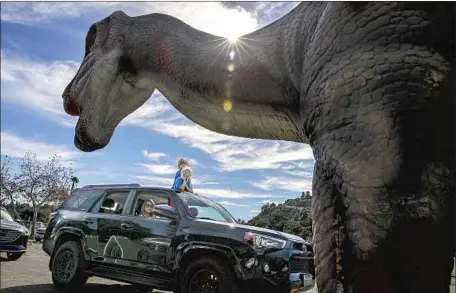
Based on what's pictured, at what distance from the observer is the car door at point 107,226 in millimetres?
6496

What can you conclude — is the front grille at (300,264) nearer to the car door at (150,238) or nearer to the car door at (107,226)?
the car door at (150,238)

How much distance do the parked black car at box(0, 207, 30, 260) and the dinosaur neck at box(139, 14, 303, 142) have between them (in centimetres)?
1036

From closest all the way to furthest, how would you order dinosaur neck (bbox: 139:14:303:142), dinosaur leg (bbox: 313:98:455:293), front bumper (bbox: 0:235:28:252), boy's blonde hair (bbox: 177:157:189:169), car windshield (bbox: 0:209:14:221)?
dinosaur leg (bbox: 313:98:455:293)
dinosaur neck (bbox: 139:14:303:142)
boy's blonde hair (bbox: 177:157:189:169)
front bumper (bbox: 0:235:28:252)
car windshield (bbox: 0:209:14:221)

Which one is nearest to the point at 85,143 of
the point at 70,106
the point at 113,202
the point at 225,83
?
the point at 70,106

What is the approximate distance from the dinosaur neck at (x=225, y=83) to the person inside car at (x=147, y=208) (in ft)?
18.1

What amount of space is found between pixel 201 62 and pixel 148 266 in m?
5.35

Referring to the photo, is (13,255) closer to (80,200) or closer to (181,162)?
(80,200)

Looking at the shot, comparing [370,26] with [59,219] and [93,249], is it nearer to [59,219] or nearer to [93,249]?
[93,249]

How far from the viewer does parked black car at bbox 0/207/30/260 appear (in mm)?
10500

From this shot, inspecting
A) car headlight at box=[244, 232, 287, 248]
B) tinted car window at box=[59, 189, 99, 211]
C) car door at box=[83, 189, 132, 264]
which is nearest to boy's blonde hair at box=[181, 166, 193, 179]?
car headlight at box=[244, 232, 287, 248]

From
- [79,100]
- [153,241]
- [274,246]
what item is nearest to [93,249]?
[153,241]

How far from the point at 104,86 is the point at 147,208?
5615 mm

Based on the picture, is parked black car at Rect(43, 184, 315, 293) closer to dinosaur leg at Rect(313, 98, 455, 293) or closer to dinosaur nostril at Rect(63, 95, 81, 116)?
dinosaur nostril at Rect(63, 95, 81, 116)

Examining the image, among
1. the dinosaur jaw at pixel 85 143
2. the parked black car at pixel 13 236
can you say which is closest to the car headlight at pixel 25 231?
the parked black car at pixel 13 236
